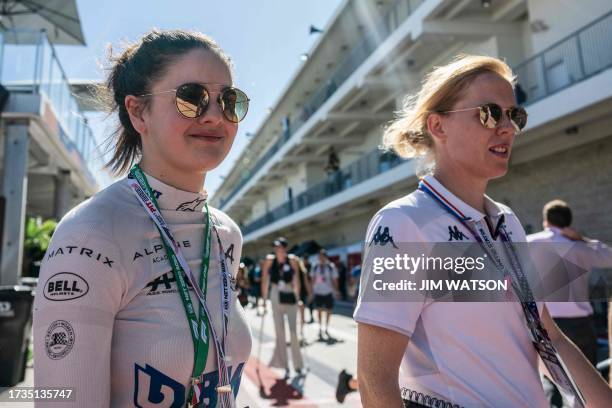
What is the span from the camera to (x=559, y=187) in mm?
12406

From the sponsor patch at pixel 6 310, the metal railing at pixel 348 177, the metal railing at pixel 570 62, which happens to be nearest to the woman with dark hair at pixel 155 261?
the sponsor patch at pixel 6 310

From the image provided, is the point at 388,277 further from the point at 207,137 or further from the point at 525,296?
the point at 207,137

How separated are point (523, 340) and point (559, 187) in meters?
12.3

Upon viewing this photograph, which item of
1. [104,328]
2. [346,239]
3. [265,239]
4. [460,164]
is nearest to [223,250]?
[104,328]

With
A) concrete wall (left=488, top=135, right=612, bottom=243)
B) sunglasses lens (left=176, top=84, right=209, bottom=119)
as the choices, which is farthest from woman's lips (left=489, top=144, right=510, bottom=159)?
concrete wall (left=488, top=135, right=612, bottom=243)

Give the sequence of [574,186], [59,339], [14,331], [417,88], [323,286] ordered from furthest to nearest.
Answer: [417,88]
[323,286]
[574,186]
[14,331]
[59,339]

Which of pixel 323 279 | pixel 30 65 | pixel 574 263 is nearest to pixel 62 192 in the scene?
pixel 30 65

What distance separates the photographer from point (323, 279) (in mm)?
12180

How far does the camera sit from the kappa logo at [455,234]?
1.65 meters

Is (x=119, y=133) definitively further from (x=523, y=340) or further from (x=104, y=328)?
(x=523, y=340)

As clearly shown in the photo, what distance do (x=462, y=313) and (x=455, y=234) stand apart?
0.27 metres

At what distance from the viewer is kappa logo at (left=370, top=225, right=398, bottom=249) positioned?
158 cm

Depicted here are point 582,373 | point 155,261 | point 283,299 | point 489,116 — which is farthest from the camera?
point 283,299

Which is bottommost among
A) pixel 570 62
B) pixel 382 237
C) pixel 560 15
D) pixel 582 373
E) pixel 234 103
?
pixel 582 373
